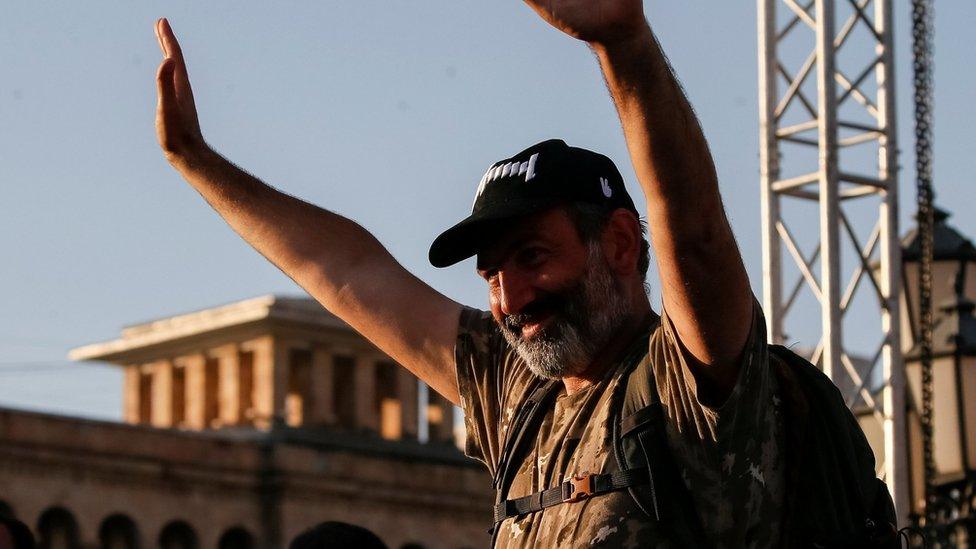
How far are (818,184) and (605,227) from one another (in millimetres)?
8898

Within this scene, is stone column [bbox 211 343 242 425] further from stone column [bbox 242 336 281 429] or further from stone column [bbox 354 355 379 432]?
stone column [bbox 354 355 379 432]

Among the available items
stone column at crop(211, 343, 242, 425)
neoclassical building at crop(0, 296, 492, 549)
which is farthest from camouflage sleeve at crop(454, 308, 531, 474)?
stone column at crop(211, 343, 242, 425)

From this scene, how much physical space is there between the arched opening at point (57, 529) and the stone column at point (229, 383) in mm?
25847

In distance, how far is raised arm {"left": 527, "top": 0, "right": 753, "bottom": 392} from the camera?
3350 millimetres

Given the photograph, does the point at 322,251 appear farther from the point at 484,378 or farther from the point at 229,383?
the point at 229,383

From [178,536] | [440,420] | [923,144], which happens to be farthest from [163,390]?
[923,144]

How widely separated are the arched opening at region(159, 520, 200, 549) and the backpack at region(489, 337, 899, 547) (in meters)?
53.6

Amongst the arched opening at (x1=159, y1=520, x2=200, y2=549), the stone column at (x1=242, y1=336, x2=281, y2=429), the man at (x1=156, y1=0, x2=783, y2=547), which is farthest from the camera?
the stone column at (x1=242, y1=336, x2=281, y2=429)

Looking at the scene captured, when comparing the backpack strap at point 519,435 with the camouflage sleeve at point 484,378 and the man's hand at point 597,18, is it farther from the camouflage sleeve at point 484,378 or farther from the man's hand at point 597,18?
the man's hand at point 597,18

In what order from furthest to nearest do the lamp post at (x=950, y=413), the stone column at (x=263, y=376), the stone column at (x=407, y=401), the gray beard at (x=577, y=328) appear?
the stone column at (x=407, y=401)
the stone column at (x=263, y=376)
the lamp post at (x=950, y=413)
the gray beard at (x=577, y=328)

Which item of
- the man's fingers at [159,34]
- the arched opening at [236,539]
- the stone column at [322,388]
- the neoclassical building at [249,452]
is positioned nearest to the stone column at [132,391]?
the neoclassical building at [249,452]

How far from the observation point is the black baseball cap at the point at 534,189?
3.90 metres

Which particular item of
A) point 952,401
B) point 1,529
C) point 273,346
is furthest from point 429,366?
point 273,346

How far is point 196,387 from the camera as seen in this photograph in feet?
274
